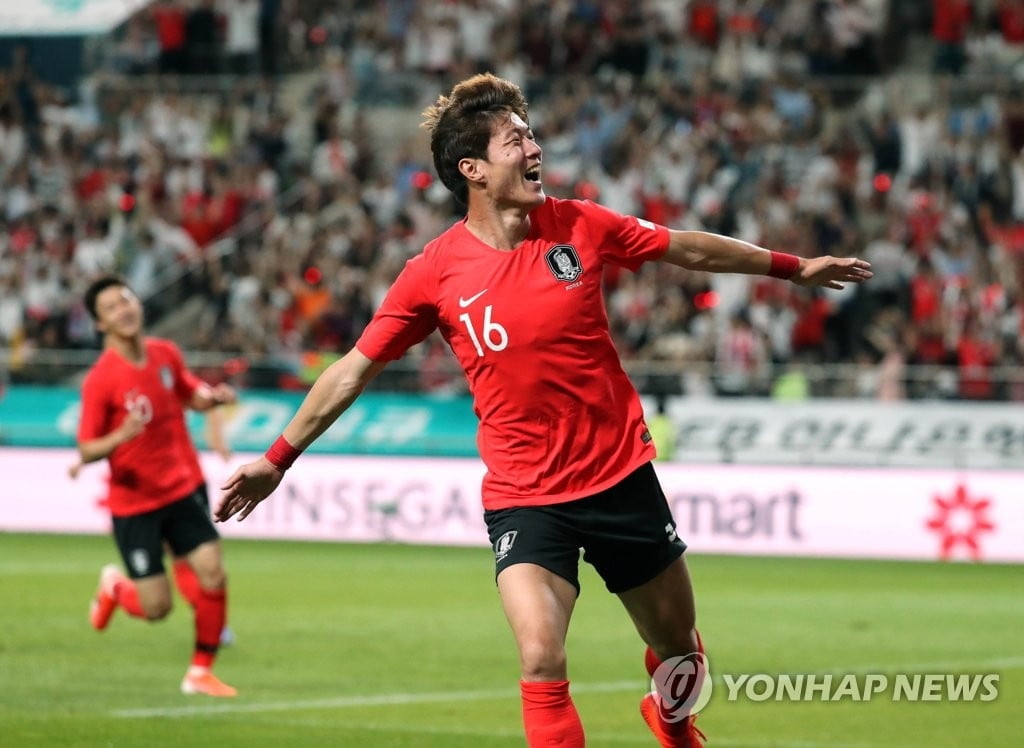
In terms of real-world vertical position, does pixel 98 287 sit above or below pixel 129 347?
above

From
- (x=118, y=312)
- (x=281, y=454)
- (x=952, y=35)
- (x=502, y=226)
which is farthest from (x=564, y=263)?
(x=952, y=35)

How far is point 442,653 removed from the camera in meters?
12.3

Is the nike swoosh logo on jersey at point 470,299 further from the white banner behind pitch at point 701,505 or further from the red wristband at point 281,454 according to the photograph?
the white banner behind pitch at point 701,505

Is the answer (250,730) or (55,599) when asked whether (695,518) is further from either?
(250,730)

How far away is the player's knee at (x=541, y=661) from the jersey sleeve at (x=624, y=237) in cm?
142

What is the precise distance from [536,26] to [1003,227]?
7633 mm

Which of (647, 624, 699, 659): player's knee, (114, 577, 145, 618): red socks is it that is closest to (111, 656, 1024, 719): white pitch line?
(114, 577, 145, 618): red socks

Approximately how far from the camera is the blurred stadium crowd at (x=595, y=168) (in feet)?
72.5

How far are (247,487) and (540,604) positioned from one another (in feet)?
3.49

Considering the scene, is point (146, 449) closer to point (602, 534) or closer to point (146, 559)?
point (146, 559)

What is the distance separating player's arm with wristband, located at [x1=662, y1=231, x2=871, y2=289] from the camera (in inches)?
267

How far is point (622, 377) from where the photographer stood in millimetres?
6715

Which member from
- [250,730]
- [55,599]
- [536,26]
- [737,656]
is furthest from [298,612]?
[536,26]

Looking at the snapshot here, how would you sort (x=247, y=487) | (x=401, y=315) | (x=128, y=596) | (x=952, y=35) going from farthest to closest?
(x=952, y=35), (x=128, y=596), (x=401, y=315), (x=247, y=487)
